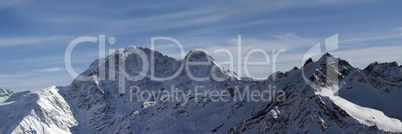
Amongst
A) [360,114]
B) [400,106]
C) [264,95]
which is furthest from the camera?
[264,95]

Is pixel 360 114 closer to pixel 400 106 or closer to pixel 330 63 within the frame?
pixel 400 106

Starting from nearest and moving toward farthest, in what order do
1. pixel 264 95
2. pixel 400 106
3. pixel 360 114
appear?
pixel 360 114 < pixel 400 106 < pixel 264 95

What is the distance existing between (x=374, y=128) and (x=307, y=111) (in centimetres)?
2273

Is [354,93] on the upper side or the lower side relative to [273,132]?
upper

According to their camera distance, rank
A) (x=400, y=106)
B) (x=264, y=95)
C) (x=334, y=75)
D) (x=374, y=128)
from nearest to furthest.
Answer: (x=374, y=128) < (x=400, y=106) < (x=334, y=75) < (x=264, y=95)

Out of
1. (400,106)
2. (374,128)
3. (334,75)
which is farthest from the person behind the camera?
(334,75)

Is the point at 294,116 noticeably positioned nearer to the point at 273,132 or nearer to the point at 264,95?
the point at 273,132

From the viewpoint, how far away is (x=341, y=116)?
139 metres

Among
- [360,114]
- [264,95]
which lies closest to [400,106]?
[360,114]

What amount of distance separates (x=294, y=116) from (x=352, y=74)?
3073cm

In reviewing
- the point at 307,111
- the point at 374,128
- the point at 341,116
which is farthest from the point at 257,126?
the point at 374,128

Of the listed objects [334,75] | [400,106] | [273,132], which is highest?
[334,75]

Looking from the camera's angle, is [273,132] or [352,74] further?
[352,74]

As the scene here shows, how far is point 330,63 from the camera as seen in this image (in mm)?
166375
